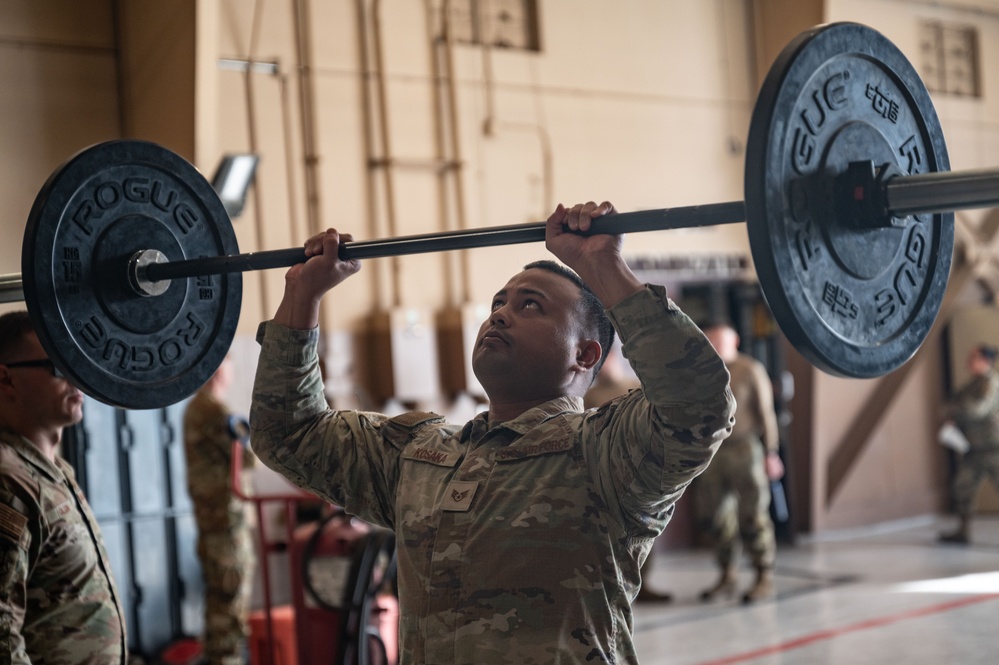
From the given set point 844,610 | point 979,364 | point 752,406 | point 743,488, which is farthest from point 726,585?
point 979,364

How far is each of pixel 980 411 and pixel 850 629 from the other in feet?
9.86

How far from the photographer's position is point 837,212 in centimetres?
168

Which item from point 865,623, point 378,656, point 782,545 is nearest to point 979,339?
point 782,545

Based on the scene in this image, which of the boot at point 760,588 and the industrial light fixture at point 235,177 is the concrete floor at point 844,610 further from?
the industrial light fixture at point 235,177

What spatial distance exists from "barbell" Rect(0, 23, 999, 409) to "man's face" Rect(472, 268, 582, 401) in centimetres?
16

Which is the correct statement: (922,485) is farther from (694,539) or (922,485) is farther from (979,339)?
(694,539)

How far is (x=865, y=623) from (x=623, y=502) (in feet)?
14.5

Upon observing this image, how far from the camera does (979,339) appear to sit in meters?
9.60

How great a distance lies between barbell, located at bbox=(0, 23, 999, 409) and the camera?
1.59m

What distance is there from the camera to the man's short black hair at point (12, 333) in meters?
2.52

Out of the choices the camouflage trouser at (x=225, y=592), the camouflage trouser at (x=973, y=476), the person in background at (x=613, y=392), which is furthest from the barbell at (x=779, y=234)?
the camouflage trouser at (x=973, y=476)

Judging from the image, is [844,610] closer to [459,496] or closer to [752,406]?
[752,406]

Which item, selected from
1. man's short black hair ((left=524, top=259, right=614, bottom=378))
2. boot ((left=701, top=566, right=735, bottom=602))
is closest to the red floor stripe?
boot ((left=701, top=566, right=735, bottom=602))

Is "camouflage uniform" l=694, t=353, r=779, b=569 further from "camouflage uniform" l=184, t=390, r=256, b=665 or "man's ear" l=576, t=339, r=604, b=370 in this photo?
"man's ear" l=576, t=339, r=604, b=370
